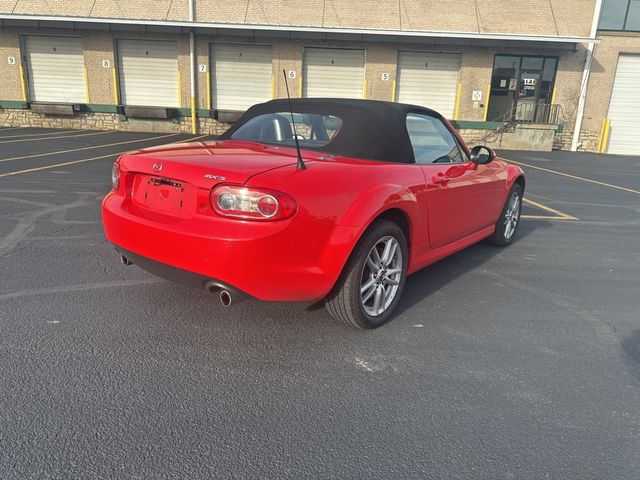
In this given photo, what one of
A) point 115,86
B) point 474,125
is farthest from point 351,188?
point 115,86

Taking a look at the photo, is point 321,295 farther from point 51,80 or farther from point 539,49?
point 51,80

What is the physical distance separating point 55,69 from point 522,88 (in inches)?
837

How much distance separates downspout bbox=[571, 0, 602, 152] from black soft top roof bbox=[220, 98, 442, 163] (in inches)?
811

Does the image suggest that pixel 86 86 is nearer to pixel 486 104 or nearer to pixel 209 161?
pixel 486 104

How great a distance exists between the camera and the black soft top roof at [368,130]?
330 cm

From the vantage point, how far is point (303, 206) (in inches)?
101

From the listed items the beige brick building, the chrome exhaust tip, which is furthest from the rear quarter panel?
the beige brick building

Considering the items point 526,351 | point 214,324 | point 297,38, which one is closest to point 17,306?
point 214,324

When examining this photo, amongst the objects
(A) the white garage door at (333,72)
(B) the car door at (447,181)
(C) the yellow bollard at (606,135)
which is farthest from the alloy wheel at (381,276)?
(C) the yellow bollard at (606,135)

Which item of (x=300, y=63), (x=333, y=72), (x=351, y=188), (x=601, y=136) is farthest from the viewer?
(x=601, y=136)

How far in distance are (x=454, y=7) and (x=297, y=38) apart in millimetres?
6747

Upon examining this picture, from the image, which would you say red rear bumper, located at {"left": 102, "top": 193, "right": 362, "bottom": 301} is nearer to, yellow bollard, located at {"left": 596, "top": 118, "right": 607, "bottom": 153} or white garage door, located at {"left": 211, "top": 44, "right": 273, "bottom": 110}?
white garage door, located at {"left": 211, "top": 44, "right": 273, "bottom": 110}

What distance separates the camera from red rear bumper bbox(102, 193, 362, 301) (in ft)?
8.22

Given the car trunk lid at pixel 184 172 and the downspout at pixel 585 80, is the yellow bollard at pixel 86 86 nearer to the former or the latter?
the car trunk lid at pixel 184 172
